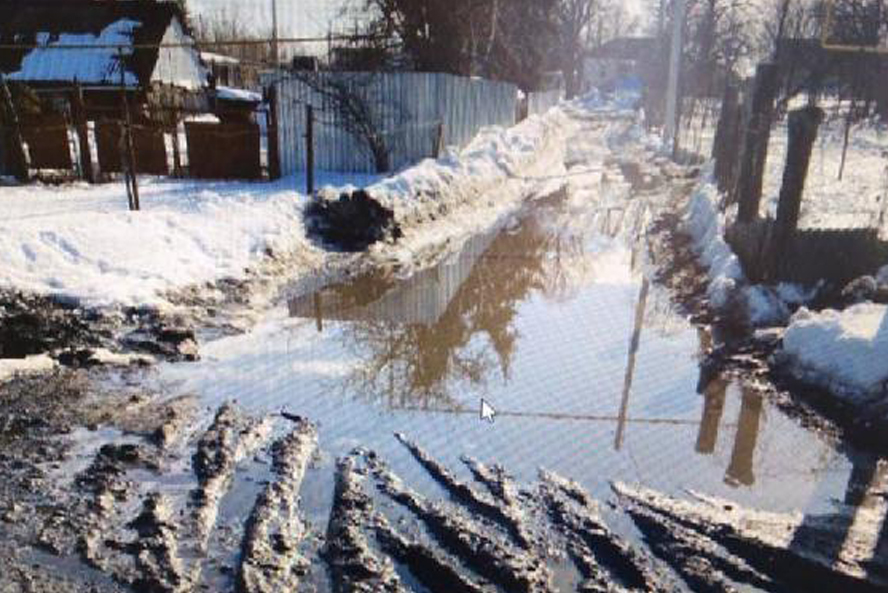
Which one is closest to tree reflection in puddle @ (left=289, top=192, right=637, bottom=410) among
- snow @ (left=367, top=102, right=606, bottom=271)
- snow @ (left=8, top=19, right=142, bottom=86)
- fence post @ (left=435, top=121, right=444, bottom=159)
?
snow @ (left=367, top=102, right=606, bottom=271)

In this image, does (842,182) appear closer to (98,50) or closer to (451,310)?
(451,310)

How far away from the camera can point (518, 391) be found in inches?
260

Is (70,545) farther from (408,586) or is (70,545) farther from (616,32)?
(616,32)

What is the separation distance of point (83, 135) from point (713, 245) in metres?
11.8

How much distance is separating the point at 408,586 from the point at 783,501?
2704mm

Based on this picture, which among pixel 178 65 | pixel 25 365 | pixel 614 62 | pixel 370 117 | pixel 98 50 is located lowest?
pixel 25 365

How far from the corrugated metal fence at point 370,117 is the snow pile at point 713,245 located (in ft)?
21.4

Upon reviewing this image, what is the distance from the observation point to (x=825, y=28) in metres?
13.0

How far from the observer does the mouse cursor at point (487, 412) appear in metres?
6.04

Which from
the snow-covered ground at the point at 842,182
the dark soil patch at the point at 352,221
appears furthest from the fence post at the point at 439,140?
the snow-covered ground at the point at 842,182

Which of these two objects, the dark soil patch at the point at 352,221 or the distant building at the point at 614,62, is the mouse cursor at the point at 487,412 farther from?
the distant building at the point at 614,62

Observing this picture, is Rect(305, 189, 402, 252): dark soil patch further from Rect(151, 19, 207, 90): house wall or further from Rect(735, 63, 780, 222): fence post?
Rect(151, 19, 207, 90): house wall

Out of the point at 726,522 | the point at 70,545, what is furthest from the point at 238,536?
the point at 726,522

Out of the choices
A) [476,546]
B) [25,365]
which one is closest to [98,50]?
[25,365]
